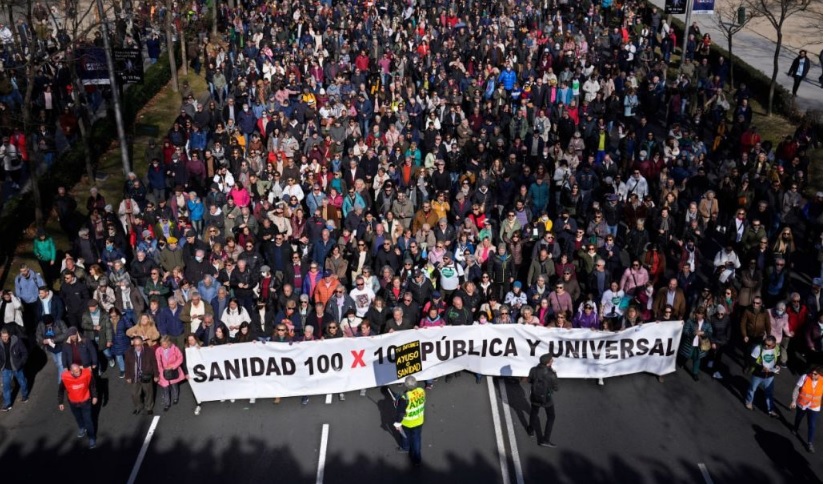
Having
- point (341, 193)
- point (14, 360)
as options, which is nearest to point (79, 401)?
point (14, 360)

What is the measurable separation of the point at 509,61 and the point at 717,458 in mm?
17317

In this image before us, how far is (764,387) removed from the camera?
42.3ft

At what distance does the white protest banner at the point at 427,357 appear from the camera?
42.7 ft

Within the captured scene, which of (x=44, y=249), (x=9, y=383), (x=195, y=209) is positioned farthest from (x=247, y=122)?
(x=9, y=383)

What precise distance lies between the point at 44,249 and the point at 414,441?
9446 mm

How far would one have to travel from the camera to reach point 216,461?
11984mm

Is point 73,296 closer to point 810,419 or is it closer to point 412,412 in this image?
point 412,412

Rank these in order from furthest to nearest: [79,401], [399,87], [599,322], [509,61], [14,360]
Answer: [509,61], [399,87], [599,322], [14,360], [79,401]

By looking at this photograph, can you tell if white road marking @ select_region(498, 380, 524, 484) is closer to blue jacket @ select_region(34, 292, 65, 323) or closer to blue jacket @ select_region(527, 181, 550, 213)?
blue jacket @ select_region(527, 181, 550, 213)

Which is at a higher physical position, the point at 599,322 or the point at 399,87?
the point at 399,87

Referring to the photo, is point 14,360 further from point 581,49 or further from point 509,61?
point 581,49

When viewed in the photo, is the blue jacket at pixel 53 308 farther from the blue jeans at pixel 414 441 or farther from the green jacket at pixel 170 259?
the blue jeans at pixel 414 441

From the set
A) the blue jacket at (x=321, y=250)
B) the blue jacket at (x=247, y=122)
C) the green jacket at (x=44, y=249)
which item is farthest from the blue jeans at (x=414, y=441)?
the blue jacket at (x=247, y=122)

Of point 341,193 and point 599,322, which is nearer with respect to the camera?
point 599,322
